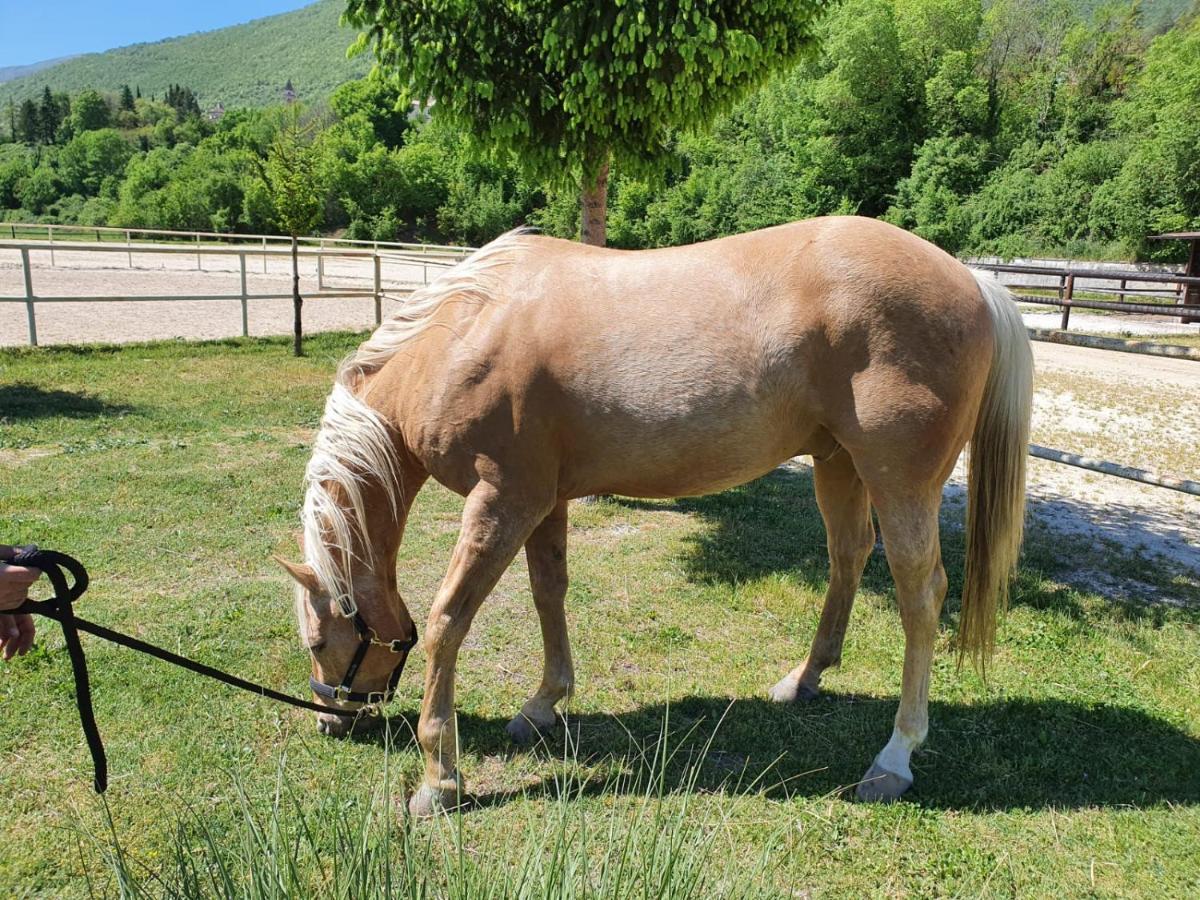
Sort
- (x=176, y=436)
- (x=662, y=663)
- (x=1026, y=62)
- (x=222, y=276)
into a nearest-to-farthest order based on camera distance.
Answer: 1. (x=662, y=663)
2. (x=176, y=436)
3. (x=222, y=276)
4. (x=1026, y=62)

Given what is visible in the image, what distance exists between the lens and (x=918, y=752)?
3.20 metres

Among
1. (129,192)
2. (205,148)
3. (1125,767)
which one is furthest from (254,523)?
(205,148)

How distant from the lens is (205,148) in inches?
2847

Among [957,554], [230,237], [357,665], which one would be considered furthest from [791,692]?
[230,237]

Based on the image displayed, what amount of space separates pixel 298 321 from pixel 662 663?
10285 millimetres

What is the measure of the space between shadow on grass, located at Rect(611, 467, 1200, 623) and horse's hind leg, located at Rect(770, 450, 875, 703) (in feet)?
3.65

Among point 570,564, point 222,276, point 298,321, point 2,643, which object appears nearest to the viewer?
point 2,643

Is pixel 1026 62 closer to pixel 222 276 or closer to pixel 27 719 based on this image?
pixel 222 276

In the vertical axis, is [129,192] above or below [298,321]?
above

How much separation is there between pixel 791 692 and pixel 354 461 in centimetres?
223

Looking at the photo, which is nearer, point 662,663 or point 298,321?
point 662,663

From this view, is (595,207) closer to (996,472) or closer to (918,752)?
(996,472)

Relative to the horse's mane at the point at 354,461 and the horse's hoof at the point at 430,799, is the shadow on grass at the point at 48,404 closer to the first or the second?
the horse's mane at the point at 354,461

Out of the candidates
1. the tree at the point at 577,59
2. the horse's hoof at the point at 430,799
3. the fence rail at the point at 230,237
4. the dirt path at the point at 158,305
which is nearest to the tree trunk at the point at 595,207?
the tree at the point at 577,59
